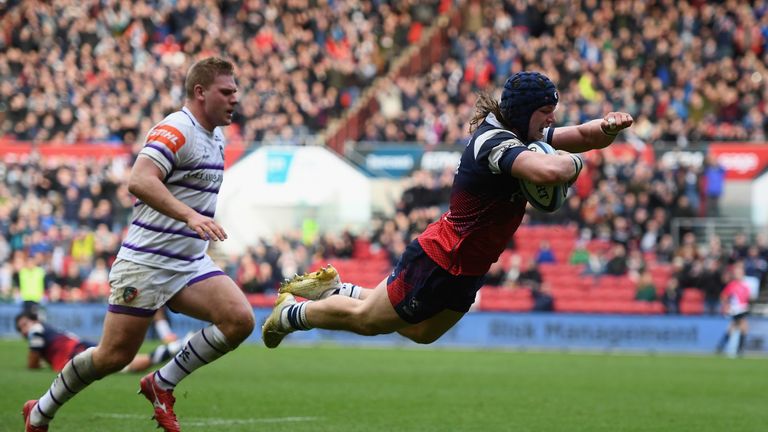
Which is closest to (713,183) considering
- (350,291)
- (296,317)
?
(350,291)

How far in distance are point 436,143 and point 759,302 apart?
27.2ft

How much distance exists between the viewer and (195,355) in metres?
8.39

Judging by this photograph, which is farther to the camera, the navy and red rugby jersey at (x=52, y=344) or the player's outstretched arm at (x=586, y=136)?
the navy and red rugby jersey at (x=52, y=344)

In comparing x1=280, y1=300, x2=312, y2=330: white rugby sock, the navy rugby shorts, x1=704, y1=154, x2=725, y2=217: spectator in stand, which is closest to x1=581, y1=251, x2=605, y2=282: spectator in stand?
x1=704, y1=154, x2=725, y2=217: spectator in stand

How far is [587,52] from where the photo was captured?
1189 inches

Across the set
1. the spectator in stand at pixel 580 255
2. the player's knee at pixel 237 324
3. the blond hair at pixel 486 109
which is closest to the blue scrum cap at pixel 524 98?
the blond hair at pixel 486 109

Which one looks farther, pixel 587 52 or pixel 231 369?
pixel 587 52

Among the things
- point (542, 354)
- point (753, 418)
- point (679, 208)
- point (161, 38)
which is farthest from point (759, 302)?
point (161, 38)

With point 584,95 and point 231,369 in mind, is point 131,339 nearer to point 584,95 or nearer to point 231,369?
point 231,369

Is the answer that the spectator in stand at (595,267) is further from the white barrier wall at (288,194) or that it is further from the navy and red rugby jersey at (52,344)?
the navy and red rugby jersey at (52,344)

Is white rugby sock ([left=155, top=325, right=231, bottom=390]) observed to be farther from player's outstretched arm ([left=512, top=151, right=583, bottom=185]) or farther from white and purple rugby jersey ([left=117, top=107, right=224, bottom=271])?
player's outstretched arm ([left=512, top=151, right=583, bottom=185])

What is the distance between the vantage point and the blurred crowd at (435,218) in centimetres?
2517

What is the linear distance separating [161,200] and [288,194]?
68.3ft

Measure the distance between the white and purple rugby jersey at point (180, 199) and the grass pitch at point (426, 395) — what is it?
1.77 m
